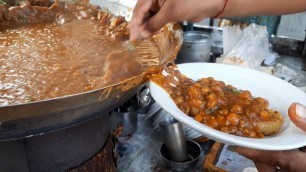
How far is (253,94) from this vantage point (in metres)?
1.54

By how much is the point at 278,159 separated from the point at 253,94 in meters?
0.34

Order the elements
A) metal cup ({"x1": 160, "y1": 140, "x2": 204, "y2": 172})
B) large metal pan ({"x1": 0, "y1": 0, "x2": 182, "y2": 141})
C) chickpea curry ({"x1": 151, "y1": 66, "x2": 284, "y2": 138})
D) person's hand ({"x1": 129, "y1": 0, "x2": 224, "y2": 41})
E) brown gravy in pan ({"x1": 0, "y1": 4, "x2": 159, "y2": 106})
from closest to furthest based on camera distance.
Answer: large metal pan ({"x1": 0, "y1": 0, "x2": 182, "y2": 141}) < chickpea curry ({"x1": 151, "y1": 66, "x2": 284, "y2": 138}) < person's hand ({"x1": 129, "y1": 0, "x2": 224, "y2": 41}) < brown gravy in pan ({"x1": 0, "y1": 4, "x2": 159, "y2": 106}) < metal cup ({"x1": 160, "y1": 140, "x2": 204, "y2": 172})

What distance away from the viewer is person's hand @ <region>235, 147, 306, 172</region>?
1366mm

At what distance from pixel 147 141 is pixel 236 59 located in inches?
51.6

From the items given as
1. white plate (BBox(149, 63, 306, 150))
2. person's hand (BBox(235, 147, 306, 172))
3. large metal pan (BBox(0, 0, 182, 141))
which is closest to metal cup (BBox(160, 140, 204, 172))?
person's hand (BBox(235, 147, 306, 172))

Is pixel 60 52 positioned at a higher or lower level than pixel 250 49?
higher

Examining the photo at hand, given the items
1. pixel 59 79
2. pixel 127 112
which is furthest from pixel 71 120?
pixel 127 112

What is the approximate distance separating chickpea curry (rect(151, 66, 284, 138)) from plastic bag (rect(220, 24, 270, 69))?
5.79ft

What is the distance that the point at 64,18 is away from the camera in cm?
264

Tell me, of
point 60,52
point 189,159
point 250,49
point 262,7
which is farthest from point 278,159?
point 250,49

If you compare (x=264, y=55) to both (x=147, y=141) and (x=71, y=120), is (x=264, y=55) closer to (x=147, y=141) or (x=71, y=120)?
(x=147, y=141)

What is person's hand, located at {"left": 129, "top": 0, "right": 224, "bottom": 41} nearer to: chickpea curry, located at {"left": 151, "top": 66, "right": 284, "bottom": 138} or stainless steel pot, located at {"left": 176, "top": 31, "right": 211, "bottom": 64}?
chickpea curry, located at {"left": 151, "top": 66, "right": 284, "bottom": 138}

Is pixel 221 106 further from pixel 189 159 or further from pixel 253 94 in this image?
pixel 189 159

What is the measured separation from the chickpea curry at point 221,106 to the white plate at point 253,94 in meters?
0.05
